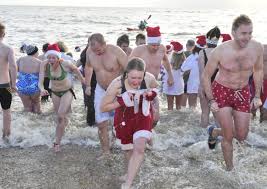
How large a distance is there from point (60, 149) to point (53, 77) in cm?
109

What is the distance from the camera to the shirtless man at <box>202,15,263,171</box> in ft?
15.1

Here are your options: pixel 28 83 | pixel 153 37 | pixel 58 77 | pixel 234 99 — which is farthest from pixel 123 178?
pixel 28 83

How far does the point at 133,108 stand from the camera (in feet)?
14.0

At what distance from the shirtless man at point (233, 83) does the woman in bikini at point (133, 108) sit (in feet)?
2.80

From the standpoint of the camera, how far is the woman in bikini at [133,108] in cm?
415

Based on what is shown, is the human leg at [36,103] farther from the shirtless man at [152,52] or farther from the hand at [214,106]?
the hand at [214,106]

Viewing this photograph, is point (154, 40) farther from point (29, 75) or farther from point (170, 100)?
point (29, 75)

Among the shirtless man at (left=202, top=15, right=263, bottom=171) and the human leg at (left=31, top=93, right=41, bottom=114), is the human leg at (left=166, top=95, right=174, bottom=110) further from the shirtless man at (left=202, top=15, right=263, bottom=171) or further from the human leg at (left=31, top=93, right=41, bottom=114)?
the shirtless man at (left=202, top=15, right=263, bottom=171)

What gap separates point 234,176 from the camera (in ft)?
15.9

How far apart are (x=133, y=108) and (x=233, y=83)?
129cm

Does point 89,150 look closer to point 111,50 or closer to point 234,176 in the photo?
point 111,50

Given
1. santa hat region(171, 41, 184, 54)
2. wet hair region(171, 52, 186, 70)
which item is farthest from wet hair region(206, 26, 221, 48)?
wet hair region(171, 52, 186, 70)

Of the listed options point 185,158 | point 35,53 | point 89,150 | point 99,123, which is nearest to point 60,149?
point 89,150

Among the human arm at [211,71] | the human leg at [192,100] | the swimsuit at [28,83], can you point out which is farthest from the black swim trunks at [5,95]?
the human leg at [192,100]
